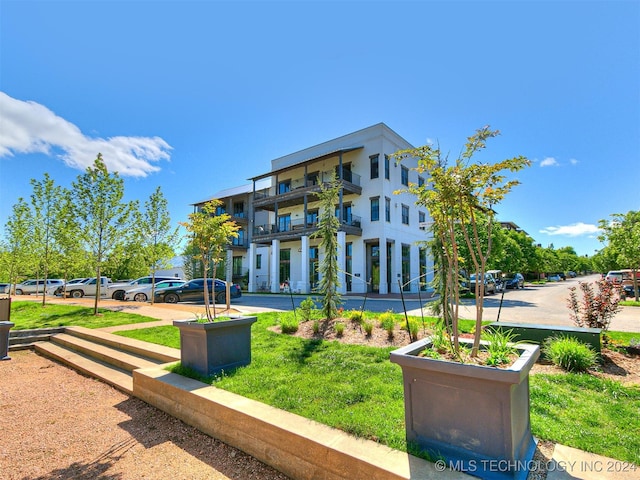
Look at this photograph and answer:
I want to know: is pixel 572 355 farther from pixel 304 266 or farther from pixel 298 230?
pixel 298 230

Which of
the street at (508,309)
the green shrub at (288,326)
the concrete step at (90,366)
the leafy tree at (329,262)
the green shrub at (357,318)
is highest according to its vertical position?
the leafy tree at (329,262)

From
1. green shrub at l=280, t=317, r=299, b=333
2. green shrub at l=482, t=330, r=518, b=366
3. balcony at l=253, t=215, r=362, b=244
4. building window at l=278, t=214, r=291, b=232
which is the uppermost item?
building window at l=278, t=214, r=291, b=232

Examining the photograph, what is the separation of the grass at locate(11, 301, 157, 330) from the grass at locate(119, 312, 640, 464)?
7.24 metres

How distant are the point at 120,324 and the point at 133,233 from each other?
4.87 meters

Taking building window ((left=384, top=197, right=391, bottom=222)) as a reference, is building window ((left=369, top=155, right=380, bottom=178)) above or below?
above

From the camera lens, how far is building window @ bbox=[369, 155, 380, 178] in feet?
81.7

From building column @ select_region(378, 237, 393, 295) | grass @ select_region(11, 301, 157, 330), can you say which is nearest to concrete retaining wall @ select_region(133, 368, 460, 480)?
grass @ select_region(11, 301, 157, 330)

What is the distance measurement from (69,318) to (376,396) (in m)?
12.2

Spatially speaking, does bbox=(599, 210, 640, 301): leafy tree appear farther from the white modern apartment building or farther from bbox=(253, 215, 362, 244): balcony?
bbox=(253, 215, 362, 244): balcony

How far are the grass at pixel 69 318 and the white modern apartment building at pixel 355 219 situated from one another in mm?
12646

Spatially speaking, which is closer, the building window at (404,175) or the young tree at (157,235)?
the young tree at (157,235)

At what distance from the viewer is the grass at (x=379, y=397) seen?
9.27ft

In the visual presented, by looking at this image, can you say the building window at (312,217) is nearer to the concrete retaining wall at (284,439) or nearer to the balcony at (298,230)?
the balcony at (298,230)

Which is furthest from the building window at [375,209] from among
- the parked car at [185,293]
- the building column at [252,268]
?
the parked car at [185,293]
